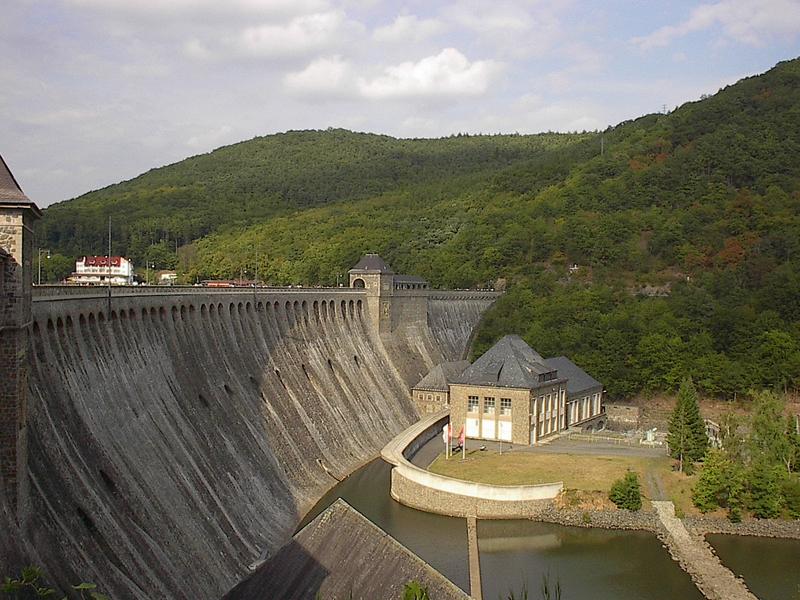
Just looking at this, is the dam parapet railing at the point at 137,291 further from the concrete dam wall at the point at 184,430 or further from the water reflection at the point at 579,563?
the water reflection at the point at 579,563

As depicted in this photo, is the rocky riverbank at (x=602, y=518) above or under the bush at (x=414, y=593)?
under

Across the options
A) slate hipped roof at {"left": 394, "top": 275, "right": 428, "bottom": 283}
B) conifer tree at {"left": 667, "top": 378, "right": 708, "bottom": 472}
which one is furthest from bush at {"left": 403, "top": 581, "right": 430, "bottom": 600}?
slate hipped roof at {"left": 394, "top": 275, "right": 428, "bottom": 283}

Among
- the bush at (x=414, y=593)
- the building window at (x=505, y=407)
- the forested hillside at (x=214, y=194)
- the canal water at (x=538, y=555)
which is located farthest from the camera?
the forested hillside at (x=214, y=194)

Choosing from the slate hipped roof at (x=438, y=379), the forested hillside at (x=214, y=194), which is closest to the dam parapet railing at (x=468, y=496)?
the slate hipped roof at (x=438, y=379)

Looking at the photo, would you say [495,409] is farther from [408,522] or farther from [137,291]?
[137,291]

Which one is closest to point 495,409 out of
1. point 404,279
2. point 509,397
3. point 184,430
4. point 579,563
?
→ point 509,397

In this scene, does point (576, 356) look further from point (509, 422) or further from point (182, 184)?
point (182, 184)

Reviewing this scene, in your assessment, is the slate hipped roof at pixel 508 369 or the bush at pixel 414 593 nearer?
the bush at pixel 414 593

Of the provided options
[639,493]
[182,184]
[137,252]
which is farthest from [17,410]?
[182,184]
